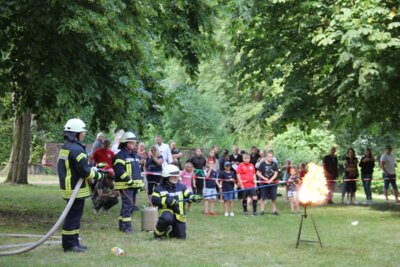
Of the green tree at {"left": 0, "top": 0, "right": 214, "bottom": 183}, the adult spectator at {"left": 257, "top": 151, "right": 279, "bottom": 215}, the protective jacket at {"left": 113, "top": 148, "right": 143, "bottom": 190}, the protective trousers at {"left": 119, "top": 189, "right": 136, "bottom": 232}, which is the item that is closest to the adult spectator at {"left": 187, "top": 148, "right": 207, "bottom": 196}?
the adult spectator at {"left": 257, "top": 151, "right": 279, "bottom": 215}

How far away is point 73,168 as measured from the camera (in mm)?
10141

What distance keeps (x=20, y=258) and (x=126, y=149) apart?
4.02 metres

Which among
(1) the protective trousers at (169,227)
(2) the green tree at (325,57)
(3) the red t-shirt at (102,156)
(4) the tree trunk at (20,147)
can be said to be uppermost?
(2) the green tree at (325,57)

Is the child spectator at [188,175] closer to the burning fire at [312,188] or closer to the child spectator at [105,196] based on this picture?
the child spectator at [105,196]

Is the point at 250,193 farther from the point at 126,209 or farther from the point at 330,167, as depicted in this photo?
the point at 330,167

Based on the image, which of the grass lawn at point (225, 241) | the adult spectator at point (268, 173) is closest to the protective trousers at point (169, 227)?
the grass lawn at point (225, 241)

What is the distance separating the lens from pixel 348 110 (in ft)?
60.3

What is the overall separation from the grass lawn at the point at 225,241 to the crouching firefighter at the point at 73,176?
11.3 inches

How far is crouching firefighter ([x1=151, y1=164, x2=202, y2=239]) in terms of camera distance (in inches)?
464

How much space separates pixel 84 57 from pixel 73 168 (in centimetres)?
345

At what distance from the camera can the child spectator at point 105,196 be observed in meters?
15.8

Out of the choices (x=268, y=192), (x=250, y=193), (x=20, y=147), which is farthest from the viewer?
(x=20, y=147)

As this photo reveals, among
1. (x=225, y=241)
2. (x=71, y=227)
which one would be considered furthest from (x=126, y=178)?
(x=71, y=227)

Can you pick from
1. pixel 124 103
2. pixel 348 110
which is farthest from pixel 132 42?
pixel 348 110
